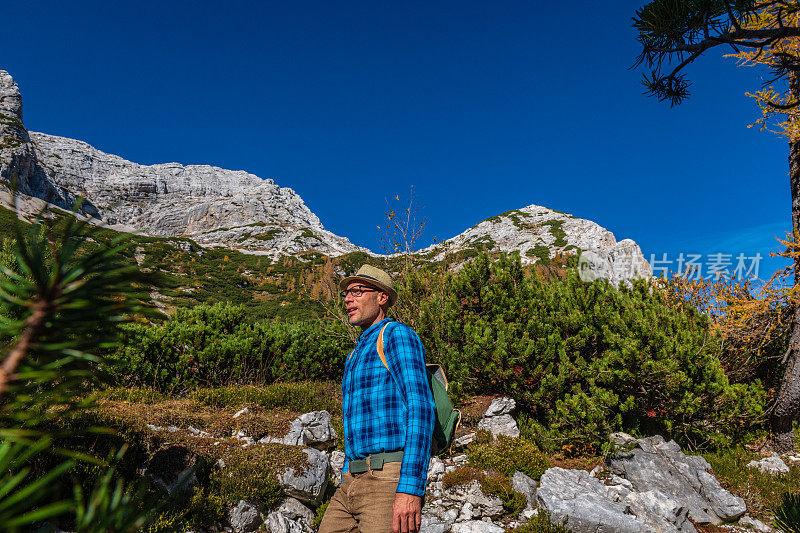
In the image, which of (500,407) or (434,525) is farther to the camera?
(500,407)

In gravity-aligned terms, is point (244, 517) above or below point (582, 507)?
below

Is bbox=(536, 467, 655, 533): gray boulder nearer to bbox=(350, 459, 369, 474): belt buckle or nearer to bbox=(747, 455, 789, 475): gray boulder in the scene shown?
bbox=(747, 455, 789, 475): gray boulder

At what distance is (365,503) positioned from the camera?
2.60m

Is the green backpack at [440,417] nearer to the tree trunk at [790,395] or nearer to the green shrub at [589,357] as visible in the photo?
the green shrub at [589,357]

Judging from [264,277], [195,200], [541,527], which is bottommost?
[541,527]

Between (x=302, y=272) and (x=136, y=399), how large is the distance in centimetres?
3107

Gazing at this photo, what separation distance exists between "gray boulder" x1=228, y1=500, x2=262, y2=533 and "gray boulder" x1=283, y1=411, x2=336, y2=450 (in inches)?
56.3

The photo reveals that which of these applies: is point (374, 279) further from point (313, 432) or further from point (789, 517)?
point (313, 432)

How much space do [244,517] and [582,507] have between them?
4361 mm

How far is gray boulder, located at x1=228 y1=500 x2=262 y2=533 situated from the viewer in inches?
194

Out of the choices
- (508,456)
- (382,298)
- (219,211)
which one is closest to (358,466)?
(382,298)

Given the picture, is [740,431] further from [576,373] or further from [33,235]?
[33,235]

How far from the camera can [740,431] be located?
806 centimetres

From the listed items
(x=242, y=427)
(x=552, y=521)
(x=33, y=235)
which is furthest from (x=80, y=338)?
(x=242, y=427)
